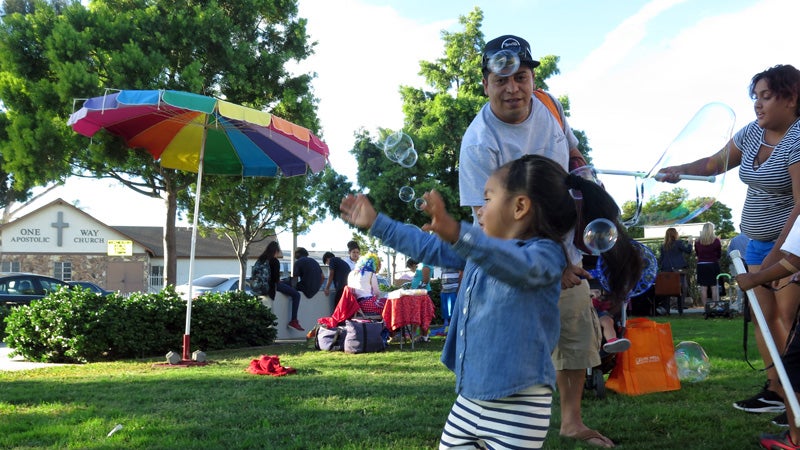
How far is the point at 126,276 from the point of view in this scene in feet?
157

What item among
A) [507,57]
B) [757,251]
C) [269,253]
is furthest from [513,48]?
[269,253]

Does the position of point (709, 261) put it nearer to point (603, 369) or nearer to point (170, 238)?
point (603, 369)

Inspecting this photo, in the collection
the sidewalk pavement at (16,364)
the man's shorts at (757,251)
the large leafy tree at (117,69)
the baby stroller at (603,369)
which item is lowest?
the sidewalk pavement at (16,364)

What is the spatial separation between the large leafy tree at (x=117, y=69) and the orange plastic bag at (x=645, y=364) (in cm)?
1091

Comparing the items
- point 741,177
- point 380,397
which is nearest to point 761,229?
point 741,177

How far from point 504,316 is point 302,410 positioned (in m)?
3.09

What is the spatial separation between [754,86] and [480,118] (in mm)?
1850

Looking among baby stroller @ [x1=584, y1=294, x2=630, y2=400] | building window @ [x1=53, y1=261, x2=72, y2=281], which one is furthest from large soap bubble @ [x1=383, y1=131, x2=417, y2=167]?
building window @ [x1=53, y1=261, x2=72, y2=281]

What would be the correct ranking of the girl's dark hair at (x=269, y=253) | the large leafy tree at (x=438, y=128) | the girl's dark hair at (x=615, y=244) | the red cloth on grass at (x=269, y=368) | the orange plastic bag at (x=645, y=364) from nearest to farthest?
the girl's dark hair at (x=615, y=244) < the orange plastic bag at (x=645, y=364) < the red cloth on grass at (x=269, y=368) < the girl's dark hair at (x=269, y=253) < the large leafy tree at (x=438, y=128)

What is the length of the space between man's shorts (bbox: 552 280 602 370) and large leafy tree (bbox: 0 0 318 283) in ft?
38.7

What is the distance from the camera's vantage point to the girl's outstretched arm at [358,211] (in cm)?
195

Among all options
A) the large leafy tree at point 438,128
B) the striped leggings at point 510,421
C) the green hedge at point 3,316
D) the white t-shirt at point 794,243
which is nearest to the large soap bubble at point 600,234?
the striped leggings at point 510,421

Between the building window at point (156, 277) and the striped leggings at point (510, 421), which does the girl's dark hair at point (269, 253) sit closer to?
the striped leggings at point (510, 421)

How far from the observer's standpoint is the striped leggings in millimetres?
2090
